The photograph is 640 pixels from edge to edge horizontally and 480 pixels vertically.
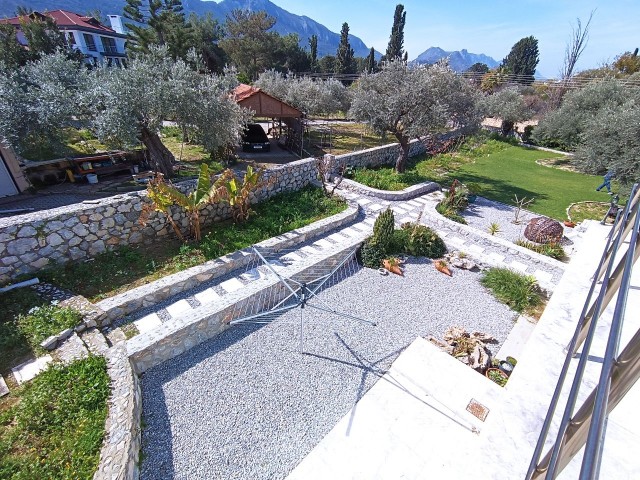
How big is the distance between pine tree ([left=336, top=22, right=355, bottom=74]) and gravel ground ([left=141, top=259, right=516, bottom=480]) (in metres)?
69.2

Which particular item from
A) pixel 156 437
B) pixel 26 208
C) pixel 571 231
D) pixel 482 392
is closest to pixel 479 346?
pixel 482 392

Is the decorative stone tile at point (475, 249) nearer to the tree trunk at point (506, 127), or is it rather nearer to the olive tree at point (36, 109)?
the olive tree at point (36, 109)

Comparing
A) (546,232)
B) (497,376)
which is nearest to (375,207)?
(546,232)

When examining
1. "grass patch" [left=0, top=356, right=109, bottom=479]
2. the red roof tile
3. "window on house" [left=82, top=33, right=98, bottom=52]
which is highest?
the red roof tile

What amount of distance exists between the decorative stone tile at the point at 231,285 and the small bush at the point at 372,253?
3.81 meters

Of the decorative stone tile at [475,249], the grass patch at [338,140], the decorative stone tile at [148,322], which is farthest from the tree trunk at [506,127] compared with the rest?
the decorative stone tile at [148,322]

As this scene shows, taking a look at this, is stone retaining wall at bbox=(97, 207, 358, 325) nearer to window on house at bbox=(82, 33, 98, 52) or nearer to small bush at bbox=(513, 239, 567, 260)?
small bush at bbox=(513, 239, 567, 260)

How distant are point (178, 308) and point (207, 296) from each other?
2.36 feet

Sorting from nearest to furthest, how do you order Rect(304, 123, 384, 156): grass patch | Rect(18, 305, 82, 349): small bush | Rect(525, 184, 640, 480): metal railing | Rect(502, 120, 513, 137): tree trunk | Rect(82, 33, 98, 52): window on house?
Rect(525, 184, 640, 480): metal railing
Rect(18, 305, 82, 349): small bush
Rect(304, 123, 384, 156): grass patch
Rect(502, 120, 513, 137): tree trunk
Rect(82, 33, 98, 52): window on house

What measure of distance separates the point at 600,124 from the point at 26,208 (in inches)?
1019

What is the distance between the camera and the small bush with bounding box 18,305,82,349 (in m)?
5.91

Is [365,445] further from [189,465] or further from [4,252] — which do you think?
[4,252]

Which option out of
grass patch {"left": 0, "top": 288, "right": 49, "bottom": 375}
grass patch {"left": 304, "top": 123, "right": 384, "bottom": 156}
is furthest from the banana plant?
grass patch {"left": 304, "top": 123, "right": 384, "bottom": 156}

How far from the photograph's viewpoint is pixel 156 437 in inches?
186
